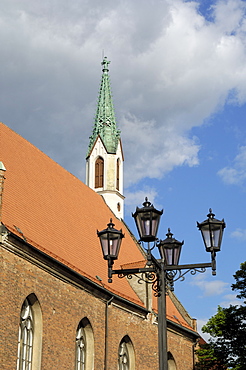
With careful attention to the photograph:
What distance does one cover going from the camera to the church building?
1716 centimetres

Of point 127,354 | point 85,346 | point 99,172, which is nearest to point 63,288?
point 85,346

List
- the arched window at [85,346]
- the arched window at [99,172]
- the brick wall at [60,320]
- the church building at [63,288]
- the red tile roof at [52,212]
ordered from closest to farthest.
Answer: the brick wall at [60,320] < the church building at [63,288] < the red tile roof at [52,212] < the arched window at [85,346] < the arched window at [99,172]

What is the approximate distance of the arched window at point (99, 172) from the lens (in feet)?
108

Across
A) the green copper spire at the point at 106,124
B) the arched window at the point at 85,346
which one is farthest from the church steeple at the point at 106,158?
the arched window at the point at 85,346

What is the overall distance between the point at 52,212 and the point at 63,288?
162 inches

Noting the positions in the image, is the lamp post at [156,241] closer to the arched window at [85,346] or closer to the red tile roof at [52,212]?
the red tile roof at [52,212]

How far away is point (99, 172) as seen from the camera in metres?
33.2

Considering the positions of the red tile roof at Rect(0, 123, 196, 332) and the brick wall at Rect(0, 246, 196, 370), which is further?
the red tile roof at Rect(0, 123, 196, 332)

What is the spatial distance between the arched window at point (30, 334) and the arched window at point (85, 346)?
2.79 m

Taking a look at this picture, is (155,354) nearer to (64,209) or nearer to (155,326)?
(155,326)

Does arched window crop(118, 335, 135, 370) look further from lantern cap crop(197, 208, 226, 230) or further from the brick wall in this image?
lantern cap crop(197, 208, 226, 230)

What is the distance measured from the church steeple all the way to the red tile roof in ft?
12.8

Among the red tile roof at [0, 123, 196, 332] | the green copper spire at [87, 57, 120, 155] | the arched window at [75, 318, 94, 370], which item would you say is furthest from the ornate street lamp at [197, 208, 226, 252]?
the green copper spire at [87, 57, 120, 155]

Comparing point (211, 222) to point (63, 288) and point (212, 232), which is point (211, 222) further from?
point (63, 288)
